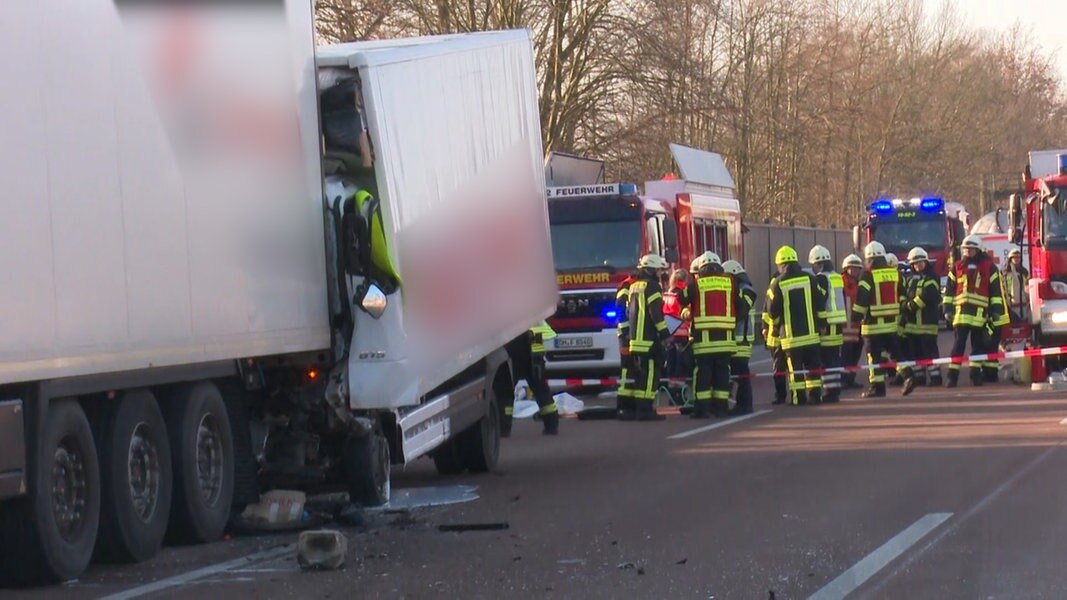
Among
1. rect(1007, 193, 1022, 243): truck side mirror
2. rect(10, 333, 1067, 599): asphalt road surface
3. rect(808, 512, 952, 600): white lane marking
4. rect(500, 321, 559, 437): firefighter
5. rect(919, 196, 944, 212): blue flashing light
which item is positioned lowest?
rect(808, 512, 952, 600): white lane marking

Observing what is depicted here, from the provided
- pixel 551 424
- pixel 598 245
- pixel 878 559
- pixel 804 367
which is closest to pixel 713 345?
pixel 804 367

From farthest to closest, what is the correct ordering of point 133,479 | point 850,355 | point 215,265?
point 850,355 → point 215,265 → point 133,479

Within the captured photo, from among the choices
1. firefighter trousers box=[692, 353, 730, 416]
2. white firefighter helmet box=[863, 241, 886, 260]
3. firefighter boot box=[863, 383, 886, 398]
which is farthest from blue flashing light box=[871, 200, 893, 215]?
firefighter trousers box=[692, 353, 730, 416]

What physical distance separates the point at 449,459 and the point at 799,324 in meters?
7.40

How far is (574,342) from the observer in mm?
23141

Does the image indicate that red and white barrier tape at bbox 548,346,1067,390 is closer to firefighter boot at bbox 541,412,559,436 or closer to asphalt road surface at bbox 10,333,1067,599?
firefighter boot at bbox 541,412,559,436

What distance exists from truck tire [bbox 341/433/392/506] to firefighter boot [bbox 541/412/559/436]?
19.1 ft

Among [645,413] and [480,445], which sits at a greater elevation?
[480,445]

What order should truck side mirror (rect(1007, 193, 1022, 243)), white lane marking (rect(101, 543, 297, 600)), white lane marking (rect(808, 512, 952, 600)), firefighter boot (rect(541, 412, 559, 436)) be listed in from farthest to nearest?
1. truck side mirror (rect(1007, 193, 1022, 243))
2. firefighter boot (rect(541, 412, 559, 436))
3. white lane marking (rect(101, 543, 297, 600))
4. white lane marking (rect(808, 512, 952, 600))

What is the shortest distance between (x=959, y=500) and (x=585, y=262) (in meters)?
12.5

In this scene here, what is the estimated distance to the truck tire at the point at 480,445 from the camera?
1352cm

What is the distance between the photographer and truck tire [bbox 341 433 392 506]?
1070 centimetres

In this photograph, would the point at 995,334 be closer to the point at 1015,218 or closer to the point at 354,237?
the point at 1015,218

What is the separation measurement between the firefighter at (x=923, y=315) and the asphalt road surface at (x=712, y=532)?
21.0ft
